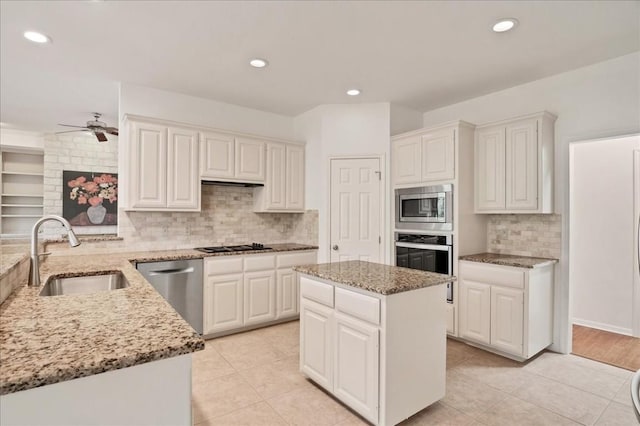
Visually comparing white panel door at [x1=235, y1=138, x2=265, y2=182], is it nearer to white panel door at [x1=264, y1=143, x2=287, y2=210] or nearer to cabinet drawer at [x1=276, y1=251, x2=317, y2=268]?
white panel door at [x1=264, y1=143, x2=287, y2=210]

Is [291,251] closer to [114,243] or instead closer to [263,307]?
[263,307]

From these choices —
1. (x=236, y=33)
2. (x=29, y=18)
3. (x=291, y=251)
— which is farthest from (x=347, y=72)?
(x=29, y=18)

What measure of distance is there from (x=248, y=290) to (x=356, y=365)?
6.43 feet

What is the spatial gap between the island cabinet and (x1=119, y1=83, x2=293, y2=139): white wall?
169 cm

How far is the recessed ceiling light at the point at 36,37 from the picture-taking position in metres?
2.57

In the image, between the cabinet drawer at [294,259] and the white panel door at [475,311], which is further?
the cabinet drawer at [294,259]

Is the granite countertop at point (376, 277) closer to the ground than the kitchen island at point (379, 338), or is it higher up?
higher up

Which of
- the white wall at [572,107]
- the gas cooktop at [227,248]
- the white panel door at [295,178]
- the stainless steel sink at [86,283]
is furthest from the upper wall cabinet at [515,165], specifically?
the stainless steel sink at [86,283]

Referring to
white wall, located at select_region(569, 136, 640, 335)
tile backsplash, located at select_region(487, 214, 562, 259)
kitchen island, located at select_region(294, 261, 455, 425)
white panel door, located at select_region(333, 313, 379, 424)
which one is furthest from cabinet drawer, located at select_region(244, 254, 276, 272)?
white wall, located at select_region(569, 136, 640, 335)

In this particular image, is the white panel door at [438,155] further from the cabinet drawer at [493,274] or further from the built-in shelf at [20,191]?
the built-in shelf at [20,191]

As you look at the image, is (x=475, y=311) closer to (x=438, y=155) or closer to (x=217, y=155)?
(x=438, y=155)

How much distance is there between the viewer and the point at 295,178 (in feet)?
14.8

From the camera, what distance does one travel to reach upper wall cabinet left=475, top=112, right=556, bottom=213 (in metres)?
3.20

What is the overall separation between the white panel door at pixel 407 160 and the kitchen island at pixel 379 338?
68.7 inches
